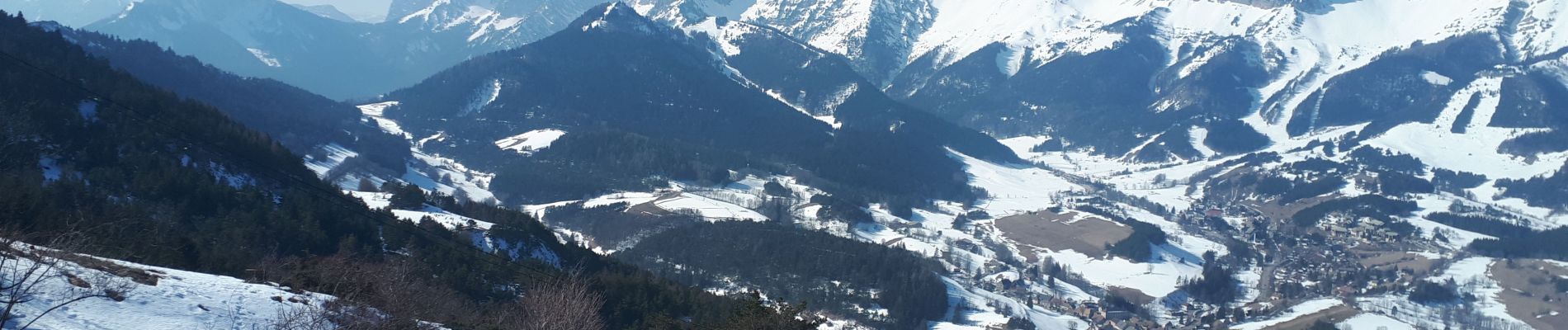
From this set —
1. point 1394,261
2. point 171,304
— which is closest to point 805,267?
point 171,304

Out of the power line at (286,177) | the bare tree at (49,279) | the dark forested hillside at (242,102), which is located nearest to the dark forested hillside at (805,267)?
the power line at (286,177)

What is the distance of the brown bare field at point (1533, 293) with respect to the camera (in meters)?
128

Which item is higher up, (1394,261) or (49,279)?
(49,279)

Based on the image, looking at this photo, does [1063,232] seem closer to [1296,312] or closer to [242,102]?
[1296,312]

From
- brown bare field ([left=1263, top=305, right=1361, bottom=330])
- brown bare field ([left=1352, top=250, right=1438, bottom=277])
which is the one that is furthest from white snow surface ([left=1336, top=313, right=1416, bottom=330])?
brown bare field ([left=1352, top=250, right=1438, bottom=277])

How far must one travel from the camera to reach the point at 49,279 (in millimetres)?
25578

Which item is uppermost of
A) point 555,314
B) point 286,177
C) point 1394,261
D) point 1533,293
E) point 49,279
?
point 49,279

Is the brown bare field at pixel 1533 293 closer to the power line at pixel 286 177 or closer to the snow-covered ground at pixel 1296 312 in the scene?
the snow-covered ground at pixel 1296 312

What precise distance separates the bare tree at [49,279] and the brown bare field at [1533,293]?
463 feet

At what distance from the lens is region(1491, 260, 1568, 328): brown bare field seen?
128 m

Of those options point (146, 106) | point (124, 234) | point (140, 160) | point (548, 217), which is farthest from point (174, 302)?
point (548, 217)

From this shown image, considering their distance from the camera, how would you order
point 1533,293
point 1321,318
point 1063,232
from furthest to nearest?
1. point 1063,232
2. point 1533,293
3. point 1321,318

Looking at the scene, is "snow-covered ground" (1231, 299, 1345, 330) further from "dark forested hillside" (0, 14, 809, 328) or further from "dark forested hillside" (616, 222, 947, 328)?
"dark forested hillside" (0, 14, 809, 328)

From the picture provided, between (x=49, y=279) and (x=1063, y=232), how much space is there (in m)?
156
